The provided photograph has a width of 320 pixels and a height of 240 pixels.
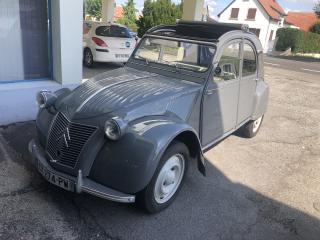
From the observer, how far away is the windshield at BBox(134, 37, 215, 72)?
4.11m

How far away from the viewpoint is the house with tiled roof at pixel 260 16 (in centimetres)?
4262

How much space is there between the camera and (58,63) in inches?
228

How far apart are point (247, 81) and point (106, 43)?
6.73 meters

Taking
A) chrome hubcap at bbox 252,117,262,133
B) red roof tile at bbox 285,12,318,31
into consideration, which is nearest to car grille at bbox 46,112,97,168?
chrome hubcap at bbox 252,117,262,133

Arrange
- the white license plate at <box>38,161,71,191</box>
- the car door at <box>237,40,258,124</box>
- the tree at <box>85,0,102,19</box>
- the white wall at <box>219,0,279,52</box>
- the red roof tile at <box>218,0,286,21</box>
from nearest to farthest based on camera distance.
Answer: the white license plate at <box>38,161,71,191</box> < the car door at <box>237,40,258,124</box> < the white wall at <box>219,0,279,52</box> < the red roof tile at <box>218,0,286,21</box> < the tree at <box>85,0,102,19</box>

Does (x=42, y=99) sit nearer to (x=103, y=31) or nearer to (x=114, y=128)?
(x=114, y=128)

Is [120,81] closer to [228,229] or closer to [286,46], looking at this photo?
[228,229]

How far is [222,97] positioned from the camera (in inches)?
167

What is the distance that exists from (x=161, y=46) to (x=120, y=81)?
95 cm

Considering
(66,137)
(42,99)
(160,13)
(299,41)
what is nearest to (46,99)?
(42,99)

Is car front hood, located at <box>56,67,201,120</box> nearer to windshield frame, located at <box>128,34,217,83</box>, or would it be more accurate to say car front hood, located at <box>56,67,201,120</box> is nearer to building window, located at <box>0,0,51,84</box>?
windshield frame, located at <box>128,34,217,83</box>

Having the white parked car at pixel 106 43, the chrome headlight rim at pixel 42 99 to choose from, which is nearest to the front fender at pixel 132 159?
the chrome headlight rim at pixel 42 99

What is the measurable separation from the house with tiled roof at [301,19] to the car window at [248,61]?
171ft

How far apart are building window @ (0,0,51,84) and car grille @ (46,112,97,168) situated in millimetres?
2869
